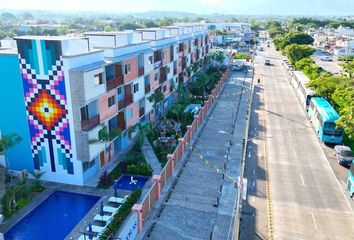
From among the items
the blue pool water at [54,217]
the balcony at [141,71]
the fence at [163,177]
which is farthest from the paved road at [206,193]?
the balcony at [141,71]

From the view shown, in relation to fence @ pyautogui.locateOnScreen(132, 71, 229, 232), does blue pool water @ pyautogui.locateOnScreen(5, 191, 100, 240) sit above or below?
below

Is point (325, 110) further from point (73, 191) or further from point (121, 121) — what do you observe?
point (73, 191)

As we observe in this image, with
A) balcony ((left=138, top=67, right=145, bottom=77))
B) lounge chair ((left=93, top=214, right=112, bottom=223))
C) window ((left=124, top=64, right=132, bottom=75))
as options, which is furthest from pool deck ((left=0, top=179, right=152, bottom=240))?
balcony ((left=138, top=67, right=145, bottom=77))

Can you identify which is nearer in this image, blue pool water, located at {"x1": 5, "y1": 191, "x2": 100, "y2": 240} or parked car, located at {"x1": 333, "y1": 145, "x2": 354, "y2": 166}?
blue pool water, located at {"x1": 5, "y1": 191, "x2": 100, "y2": 240}

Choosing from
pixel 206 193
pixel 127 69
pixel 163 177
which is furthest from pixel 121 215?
pixel 127 69

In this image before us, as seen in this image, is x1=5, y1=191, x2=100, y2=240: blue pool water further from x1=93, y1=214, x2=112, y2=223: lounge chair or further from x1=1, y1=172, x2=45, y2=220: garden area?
x1=93, y1=214, x2=112, y2=223: lounge chair

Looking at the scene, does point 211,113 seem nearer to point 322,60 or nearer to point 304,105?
point 304,105

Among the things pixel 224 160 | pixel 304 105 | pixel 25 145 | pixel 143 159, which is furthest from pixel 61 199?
pixel 304 105
